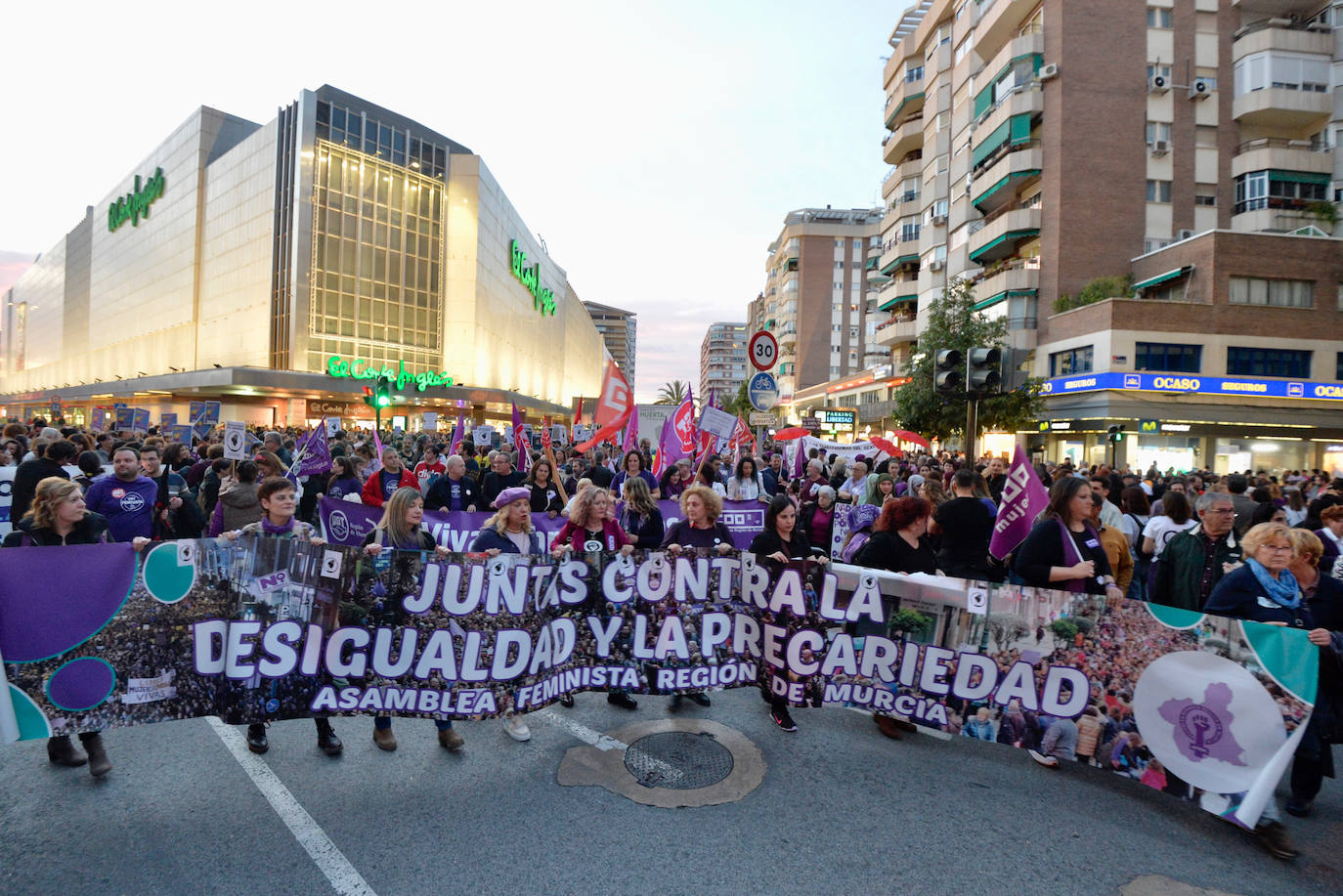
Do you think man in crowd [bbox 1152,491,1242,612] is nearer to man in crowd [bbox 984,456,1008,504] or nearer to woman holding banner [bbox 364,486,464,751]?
woman holding banner [bbox 364,486,464,751]

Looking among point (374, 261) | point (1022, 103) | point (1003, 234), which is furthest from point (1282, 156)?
point (374, 261)

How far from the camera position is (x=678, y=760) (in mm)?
4512

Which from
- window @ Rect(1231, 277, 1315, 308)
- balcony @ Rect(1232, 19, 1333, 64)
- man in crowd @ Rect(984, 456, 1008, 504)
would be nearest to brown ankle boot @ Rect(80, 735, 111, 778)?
man in crowd @ Rect(984, 456, 1008, 504)

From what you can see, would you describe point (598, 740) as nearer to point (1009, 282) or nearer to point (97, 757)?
point (97, 757)

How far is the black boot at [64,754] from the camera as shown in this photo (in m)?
4.19

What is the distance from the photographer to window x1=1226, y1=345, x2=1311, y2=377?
3147cm

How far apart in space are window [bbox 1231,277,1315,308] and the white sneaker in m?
37.5

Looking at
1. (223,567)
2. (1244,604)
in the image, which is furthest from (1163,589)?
(223,567)

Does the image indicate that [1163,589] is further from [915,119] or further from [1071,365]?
[915,119]

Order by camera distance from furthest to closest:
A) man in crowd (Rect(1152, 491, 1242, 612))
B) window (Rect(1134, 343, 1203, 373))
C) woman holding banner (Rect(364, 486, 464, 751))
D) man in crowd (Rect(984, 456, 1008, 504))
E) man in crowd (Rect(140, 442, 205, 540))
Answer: window (Rect(1134, 343, 1203, 373)), man in crowd (Rect(984, 456, 1008, 504)), man in crowd (Rect(140, 442, 205, 540)), man in crowd (Rect(1152, 491, 1242, 612)), woman holding banner (Rect(364, 486, 464, 751))

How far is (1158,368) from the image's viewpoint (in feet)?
103

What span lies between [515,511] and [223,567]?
71.7 inches

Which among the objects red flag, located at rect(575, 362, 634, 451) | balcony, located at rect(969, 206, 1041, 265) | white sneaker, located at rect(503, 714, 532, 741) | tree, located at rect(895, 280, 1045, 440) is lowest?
white sneaker, located at rect(503, 714, 532, 741)

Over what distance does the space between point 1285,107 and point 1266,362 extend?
12.8 m
